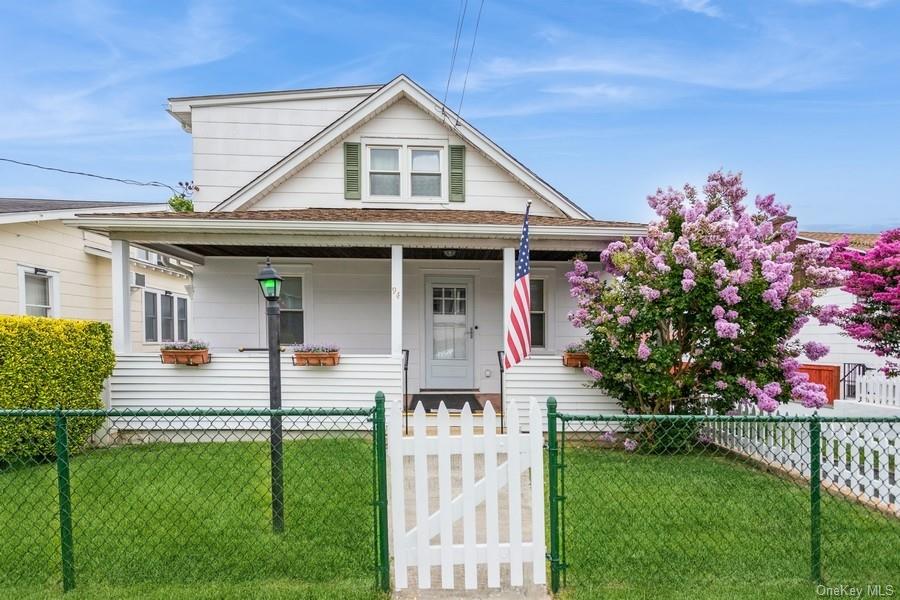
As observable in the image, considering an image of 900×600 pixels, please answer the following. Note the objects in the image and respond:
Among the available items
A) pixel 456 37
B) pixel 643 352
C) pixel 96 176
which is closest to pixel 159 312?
pixel 96 176

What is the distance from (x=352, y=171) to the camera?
9.60m

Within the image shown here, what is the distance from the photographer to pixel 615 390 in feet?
23.6

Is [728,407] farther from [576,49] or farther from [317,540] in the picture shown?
[576,49]

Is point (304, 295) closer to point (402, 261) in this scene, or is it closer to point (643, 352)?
point (402, 261)

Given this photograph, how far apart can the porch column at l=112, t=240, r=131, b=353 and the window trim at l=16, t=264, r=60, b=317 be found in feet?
10.2

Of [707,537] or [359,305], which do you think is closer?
[707,537]

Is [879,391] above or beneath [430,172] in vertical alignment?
beneath

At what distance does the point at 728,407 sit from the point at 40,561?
23.9 feet

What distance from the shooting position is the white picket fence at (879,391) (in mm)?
9047

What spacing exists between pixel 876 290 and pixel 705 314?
468 cm

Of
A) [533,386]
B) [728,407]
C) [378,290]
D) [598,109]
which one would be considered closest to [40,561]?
[533,386]

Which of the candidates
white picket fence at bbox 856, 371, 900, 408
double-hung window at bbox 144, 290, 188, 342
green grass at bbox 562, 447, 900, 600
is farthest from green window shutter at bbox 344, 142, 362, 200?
white picket fence at bbox 856, 371, 900, 408

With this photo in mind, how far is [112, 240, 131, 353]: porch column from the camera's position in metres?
7.48

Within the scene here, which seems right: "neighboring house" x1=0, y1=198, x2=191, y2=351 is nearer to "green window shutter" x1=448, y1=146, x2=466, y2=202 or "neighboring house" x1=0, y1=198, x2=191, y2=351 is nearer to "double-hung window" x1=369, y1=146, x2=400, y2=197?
"double-hung window" x1=369, y1=146, x2=400, y2=197
